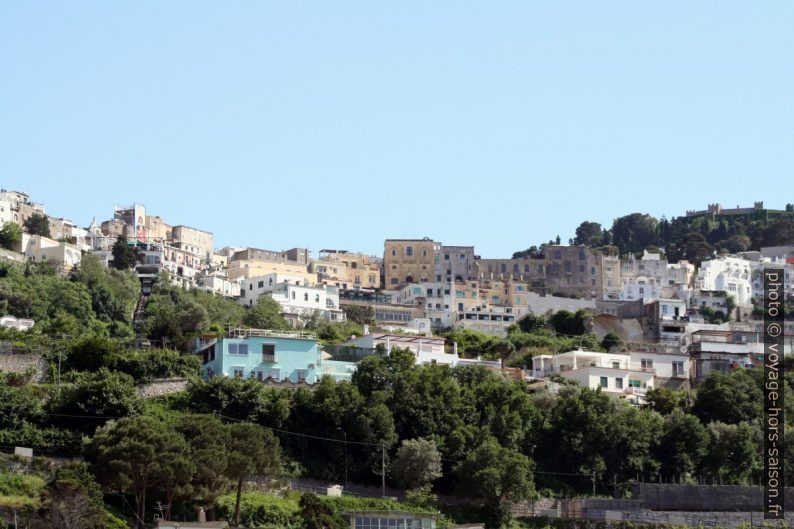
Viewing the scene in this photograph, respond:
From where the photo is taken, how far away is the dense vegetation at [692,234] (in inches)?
5079

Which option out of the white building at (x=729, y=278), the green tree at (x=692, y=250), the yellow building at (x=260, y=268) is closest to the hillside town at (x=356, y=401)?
the yellow building at (x=260, y=268)

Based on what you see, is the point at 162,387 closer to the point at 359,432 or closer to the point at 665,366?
the point at 359,432

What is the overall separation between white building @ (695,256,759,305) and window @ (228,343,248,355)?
54.5 meters

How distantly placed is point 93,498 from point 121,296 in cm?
4182

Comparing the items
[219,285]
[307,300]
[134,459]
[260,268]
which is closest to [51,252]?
[219,285]

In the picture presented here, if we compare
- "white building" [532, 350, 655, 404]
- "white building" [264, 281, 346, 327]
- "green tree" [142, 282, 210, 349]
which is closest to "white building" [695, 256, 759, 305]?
"white building" [264, 281, 346, 327]

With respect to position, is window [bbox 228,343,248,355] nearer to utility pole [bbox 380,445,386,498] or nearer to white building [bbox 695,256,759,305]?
utility pole [bbox 380,445,386,498]

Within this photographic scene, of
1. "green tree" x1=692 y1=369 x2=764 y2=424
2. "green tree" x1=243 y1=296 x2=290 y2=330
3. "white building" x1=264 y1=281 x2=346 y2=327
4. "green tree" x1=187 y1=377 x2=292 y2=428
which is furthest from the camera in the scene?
"white building" x1=264 y1=281 x2=346 y2=327

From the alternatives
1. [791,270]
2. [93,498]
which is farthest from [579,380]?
[791,270]

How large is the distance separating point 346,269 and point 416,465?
2308 inches

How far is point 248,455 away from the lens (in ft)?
160

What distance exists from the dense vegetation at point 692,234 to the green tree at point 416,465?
231 ft

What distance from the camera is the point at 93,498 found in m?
44.8

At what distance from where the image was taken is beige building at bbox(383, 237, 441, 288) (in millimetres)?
111562
